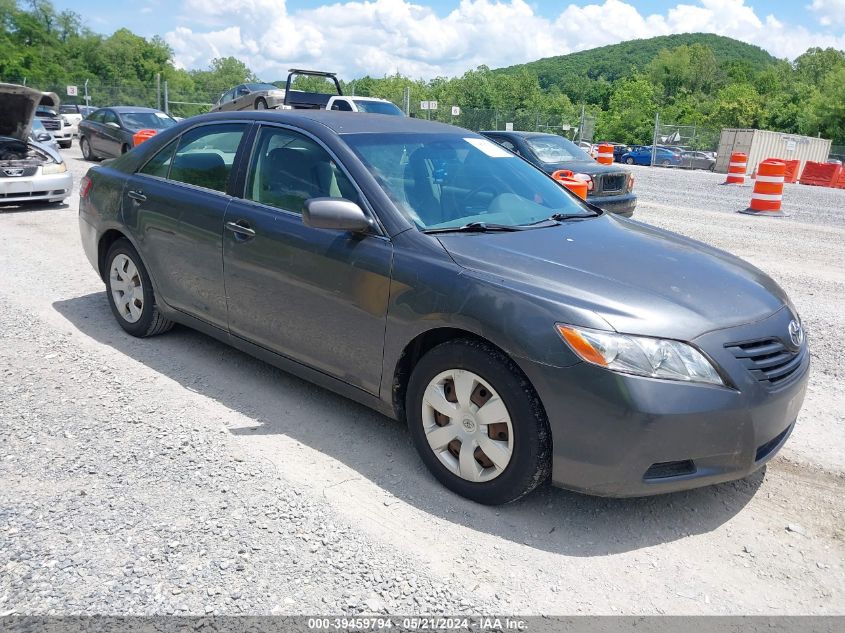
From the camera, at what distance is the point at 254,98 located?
2109 cm

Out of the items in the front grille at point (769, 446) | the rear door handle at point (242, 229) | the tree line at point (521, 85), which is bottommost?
the front grille at point (769, 446)

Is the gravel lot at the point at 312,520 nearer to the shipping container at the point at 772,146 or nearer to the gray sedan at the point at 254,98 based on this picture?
the gray sedan at the point at 254,98

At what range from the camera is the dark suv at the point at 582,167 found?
463 inches

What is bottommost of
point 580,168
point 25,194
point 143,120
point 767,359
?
→ point 25,194

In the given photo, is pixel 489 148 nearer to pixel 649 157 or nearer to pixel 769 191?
pixel 769 191

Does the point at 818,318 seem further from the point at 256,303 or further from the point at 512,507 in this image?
the point at 256,303

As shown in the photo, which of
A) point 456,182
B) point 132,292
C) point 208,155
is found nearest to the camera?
point 456,182

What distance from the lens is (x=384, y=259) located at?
3.51 m

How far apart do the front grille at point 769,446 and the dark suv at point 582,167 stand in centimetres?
843

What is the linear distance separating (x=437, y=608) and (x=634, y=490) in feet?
3.09

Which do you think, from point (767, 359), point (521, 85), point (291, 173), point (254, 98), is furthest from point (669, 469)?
point (521, 85)

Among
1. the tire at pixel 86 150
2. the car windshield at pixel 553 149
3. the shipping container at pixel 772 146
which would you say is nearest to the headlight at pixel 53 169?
the car windshield at pixel 553 149

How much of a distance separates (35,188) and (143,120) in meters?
8.15

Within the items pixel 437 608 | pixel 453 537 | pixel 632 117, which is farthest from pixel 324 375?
pixel 632 117
